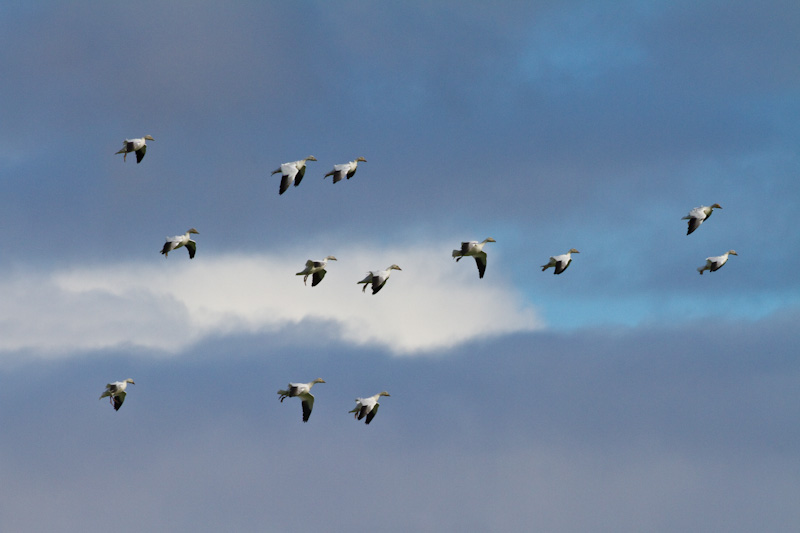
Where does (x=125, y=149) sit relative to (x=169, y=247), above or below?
above

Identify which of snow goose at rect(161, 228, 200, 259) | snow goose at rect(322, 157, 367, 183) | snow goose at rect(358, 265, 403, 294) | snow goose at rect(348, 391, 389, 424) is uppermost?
snow goose at rect(322, 157, 367, 183)

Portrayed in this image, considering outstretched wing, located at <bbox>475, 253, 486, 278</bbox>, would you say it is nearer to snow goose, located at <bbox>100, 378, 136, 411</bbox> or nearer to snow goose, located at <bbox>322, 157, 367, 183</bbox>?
snow goose, located at <bbox>322, 157, 367, 183</bbox>

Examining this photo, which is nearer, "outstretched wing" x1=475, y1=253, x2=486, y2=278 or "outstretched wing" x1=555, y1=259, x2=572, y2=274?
"outstretched wing" x1=555, y1=259, x2=572, y2=274

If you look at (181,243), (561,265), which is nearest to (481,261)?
(561,265)

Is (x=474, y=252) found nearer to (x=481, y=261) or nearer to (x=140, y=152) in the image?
(x=481, y=261)

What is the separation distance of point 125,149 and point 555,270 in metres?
25.5

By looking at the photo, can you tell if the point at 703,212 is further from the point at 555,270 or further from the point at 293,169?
the point at 293,169

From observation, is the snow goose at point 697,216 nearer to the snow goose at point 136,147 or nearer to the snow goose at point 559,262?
the snow goose at point 559,262

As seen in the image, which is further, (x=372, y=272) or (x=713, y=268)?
(x=713, y=268)

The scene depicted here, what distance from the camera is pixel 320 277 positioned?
239 ft

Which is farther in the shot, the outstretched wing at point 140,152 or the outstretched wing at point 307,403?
the outstretched wing at point 307,403

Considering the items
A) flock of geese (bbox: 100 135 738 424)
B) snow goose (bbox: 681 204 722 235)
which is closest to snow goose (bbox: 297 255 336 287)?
flock of geese (bbox: 100 135 738 424)

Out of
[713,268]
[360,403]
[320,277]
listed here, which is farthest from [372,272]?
[713,268]

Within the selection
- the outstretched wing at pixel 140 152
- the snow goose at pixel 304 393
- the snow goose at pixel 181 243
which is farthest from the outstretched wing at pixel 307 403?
the outstretched wing at pixel 140 152
